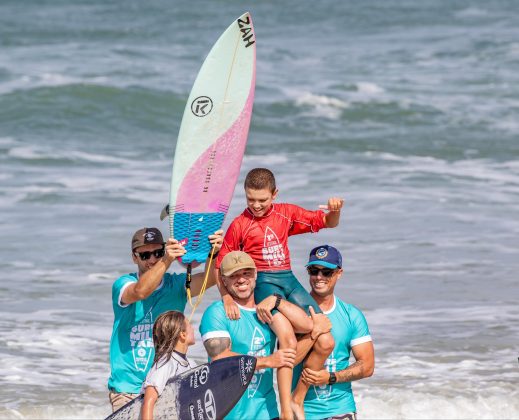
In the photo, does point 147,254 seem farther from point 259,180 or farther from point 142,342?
point 259,180

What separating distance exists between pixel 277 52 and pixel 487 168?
42.4 ft

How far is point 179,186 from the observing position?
6.93 meters

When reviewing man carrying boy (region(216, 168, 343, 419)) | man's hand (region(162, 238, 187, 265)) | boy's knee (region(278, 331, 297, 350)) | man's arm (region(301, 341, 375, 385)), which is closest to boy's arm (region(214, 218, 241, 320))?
man carrying boy (region(216, 168, 343, 419))

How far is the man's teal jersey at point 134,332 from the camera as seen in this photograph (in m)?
6.72

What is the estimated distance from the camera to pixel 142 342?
675 centimetres

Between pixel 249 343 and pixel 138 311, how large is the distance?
97 centimetres

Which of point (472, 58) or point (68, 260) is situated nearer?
point (68, 260)

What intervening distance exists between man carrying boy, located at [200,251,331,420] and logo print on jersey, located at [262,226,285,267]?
0.33m

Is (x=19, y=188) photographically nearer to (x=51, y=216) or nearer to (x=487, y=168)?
(x=51, y=216)

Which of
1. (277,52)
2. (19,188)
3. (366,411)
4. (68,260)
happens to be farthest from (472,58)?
(366,411)

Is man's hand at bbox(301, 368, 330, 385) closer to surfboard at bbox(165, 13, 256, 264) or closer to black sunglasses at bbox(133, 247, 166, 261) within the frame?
surfboard at bbox(165, 13, 256, 264)

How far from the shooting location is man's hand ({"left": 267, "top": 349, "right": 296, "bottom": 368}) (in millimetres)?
6023

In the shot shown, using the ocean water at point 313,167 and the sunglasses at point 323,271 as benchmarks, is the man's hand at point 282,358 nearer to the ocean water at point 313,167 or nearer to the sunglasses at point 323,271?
the sunglasses at point 323,271

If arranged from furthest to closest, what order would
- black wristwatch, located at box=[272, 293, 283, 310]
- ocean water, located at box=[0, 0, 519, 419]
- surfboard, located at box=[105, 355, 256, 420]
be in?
ocean water, located at box=[0, 0, 519, 419]
black wristwatch, located at box=[272, 293, 283, 310]
surfboard, located at box=[105, 355, 256, 420]
